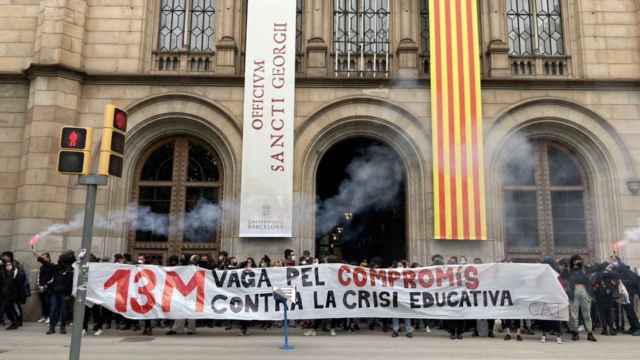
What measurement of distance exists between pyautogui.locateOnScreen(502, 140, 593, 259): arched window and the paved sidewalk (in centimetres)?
427

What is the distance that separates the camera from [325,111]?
16.7m

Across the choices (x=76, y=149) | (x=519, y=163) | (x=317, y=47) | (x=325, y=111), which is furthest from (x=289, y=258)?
(x=519, y=163)

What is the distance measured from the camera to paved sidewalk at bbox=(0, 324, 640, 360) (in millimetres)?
9742

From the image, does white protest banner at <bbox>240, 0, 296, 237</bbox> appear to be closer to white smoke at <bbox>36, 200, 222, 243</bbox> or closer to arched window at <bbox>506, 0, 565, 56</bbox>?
white smoke at <bbox>36, 200, 222, 243</bbox>

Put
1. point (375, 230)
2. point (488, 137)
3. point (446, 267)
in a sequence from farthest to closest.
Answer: point (375, 230) < point (488, 137) < point (446, 267)

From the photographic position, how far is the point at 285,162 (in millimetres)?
15984

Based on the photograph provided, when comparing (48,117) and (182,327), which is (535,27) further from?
(48,117)

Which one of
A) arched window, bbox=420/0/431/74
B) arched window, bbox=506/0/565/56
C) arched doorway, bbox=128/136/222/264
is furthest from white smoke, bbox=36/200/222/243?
arched window, bbox=506/0/565/56

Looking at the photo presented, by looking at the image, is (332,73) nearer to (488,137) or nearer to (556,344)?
(488,137)

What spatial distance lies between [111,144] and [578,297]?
34.5 ft

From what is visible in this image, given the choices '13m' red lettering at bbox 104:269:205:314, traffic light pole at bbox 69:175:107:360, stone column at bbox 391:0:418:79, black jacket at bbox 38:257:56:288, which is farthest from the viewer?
stone column at bbox 391:0:418:79

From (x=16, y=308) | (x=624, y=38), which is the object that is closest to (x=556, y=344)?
(x=624, y=38)

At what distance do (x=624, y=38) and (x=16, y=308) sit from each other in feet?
66.3

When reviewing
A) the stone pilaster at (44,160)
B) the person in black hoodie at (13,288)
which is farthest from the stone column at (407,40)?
the person in black hoodie at (13,288)
